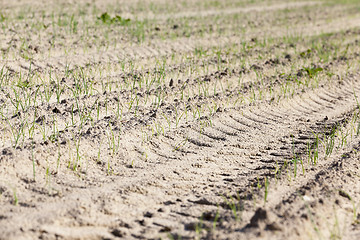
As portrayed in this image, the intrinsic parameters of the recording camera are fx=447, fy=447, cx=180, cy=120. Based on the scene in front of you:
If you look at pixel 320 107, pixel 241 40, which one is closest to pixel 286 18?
pixel 241 40

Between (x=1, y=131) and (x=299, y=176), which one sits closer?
(x=299, y=176)

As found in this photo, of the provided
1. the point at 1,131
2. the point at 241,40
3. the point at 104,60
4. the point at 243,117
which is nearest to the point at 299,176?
the point at 243,117

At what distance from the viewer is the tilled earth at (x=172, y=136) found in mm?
2584

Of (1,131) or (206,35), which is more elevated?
(206,35)

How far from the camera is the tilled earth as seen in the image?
2.58m

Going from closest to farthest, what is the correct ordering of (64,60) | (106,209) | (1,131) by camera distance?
(106,209), (1,131), (64,60)

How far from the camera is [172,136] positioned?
3775mm

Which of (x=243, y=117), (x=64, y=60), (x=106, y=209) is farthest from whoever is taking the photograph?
(x=64, y=60)

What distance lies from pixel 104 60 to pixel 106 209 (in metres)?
3.36

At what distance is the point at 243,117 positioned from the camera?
14.2 ft

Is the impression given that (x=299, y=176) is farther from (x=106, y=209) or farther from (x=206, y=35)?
(x=206, y=35)

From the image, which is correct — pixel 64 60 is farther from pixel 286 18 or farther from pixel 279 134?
pixel 286 18

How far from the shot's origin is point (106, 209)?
2672 mm

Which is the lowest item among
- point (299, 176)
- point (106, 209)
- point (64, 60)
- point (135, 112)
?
point (106, 209)
